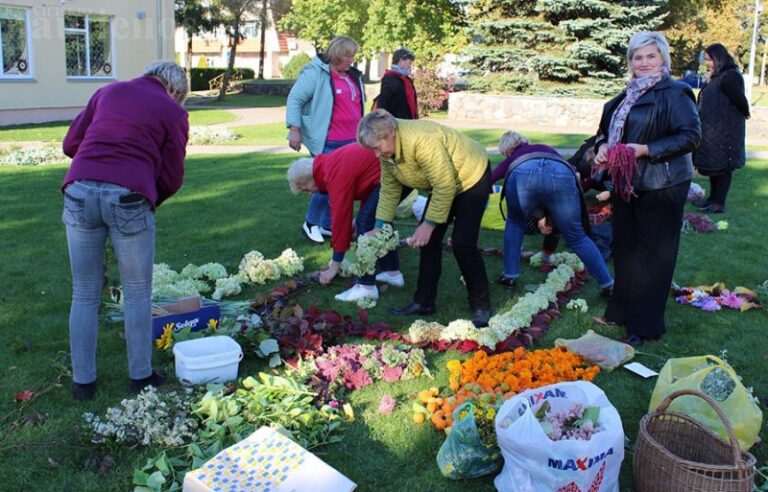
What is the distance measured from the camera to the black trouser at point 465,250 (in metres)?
4.67

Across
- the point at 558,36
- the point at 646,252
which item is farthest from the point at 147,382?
the point at 558,36

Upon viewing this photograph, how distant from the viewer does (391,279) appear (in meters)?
5.75

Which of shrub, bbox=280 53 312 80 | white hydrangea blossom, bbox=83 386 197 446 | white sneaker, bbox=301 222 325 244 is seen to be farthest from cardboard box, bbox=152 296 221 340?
shrub, bbox=280 53 312 80

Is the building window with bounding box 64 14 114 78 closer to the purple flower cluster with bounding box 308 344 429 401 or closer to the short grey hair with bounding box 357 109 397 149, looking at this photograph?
the short grey hair with bounding box 357 109 397 149

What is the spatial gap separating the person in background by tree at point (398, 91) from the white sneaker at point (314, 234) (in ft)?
6.50

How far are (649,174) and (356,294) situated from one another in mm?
2261

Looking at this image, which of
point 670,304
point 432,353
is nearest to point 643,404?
point 432,353

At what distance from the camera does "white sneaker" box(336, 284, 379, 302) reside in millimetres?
5332

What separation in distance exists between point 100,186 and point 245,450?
143cm

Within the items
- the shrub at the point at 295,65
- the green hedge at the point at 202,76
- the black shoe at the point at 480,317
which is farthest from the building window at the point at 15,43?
the shrub at the point at 295,65

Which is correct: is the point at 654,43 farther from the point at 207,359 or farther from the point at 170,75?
the point at 207,359

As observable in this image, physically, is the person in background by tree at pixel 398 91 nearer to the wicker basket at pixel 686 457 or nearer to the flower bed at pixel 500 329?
the flower bed at pixel 500 329

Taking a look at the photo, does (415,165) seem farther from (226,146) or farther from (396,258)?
(226,146)

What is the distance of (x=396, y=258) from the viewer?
5809 millimetres
